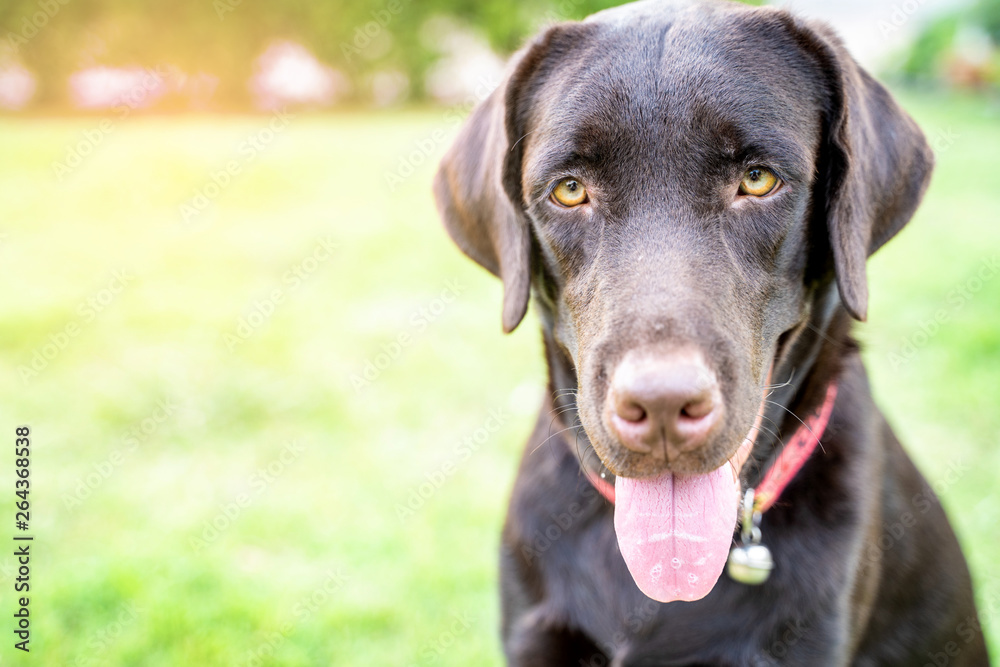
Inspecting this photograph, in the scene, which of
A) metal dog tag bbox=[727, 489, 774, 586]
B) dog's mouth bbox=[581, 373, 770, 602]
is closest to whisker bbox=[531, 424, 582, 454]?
dog's mouth bbox=[581, 373, 770, 602]

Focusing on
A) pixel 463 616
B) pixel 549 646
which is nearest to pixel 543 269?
pixel 549 646

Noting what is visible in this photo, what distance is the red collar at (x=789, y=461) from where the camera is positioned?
212 cm

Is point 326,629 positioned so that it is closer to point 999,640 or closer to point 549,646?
point 549,646

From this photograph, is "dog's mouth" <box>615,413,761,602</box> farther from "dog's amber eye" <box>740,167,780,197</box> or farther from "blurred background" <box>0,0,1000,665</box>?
"blurred background" <box>0,0,1000,665</box>

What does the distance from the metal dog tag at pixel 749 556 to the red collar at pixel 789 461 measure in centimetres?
3

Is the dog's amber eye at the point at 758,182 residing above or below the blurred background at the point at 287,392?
above

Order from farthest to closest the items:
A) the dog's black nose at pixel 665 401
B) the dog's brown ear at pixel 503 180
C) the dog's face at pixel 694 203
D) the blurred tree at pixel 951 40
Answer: the blurred tree at pixel 951 40, the dog's brown ear at pixel 503 180, the dog's face at pixel 694 203, the dog's black nose at pixel 665 401

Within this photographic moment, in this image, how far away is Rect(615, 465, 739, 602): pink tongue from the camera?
190 centimetres

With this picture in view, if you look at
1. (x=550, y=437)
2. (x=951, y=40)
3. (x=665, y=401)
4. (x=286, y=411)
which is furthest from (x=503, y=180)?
(x=951, y=40)

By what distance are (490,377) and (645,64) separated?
3706mm

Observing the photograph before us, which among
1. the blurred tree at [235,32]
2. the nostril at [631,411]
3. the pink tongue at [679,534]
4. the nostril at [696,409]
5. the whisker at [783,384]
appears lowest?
the blurred tree at [235,32]

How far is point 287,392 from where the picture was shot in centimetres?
514

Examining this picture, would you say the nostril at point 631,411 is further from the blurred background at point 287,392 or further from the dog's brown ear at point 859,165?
the blurred background at point 287,392

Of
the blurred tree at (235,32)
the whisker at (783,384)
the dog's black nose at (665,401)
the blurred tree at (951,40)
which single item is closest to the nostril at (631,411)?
the dog's black nose at (665,401)
